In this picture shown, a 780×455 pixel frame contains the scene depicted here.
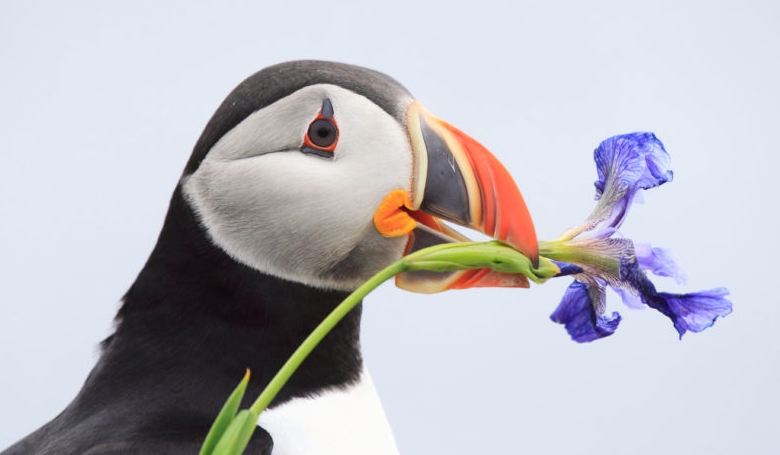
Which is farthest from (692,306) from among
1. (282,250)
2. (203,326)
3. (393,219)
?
(203,326)

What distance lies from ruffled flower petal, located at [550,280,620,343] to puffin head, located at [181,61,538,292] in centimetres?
25

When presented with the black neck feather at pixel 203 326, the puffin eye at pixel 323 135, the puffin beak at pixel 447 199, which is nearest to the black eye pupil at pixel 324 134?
the puffin eye at pixel 323 135

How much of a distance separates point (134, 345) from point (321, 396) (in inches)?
11.8

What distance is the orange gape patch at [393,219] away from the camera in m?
1.50

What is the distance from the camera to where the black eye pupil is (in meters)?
1.50

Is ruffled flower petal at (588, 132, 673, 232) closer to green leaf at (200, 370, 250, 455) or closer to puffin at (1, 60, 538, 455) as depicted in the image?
puffin at (1, 60, 538, 455)

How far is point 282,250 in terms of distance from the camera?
1548 millimetres

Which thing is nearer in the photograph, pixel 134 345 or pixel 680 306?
pixel 680 306

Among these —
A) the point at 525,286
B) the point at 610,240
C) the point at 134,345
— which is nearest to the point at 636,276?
the point at 610,240

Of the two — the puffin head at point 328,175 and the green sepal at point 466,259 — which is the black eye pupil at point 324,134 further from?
the green sepal at point 466,259

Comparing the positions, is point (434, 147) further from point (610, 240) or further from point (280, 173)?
point (610, 240)

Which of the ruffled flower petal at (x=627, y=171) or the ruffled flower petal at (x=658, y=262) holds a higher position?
the ruffled flower petal at (x=627, y=171)

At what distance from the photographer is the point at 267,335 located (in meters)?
1.57

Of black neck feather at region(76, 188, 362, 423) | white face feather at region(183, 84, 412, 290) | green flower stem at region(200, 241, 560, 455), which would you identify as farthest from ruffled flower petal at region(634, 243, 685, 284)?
black neck feather at region(76, 188, 362, 423)
